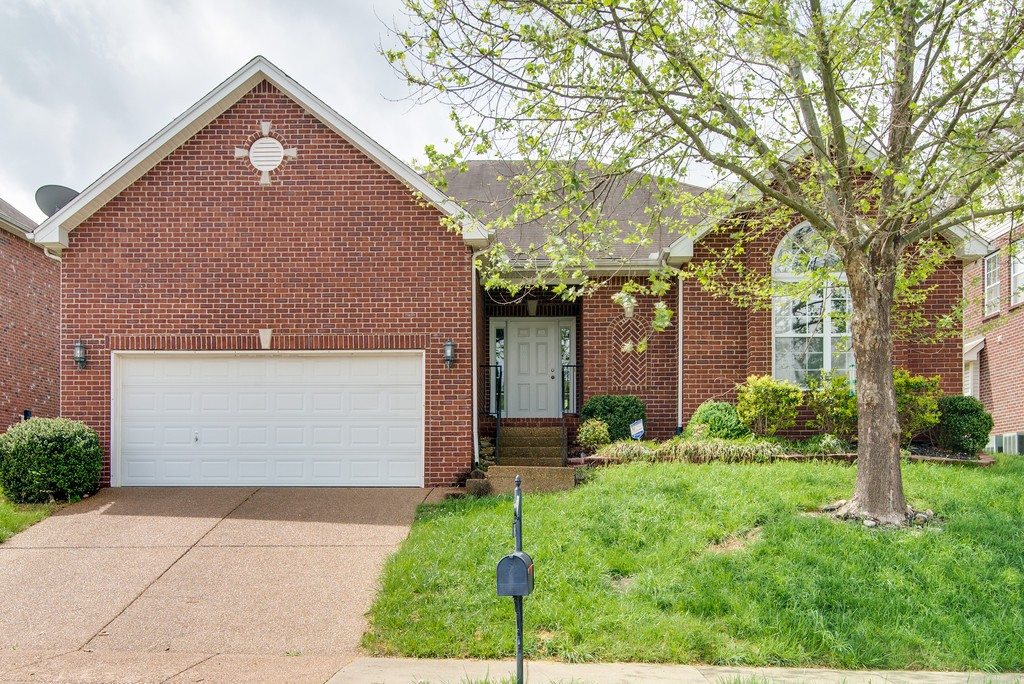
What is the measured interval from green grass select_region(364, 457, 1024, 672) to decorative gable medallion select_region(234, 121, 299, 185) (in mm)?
5901

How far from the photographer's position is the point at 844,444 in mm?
12398

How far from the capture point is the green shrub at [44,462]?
1093 centimetres

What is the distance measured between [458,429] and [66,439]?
5388 mm

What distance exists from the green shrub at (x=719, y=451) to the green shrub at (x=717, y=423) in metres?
0.33

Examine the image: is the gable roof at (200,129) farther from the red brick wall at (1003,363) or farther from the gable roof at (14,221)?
the red brick wall at (1003,363)

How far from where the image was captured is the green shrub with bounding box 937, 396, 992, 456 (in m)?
12.5

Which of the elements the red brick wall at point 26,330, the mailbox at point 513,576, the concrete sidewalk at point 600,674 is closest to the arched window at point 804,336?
the concrete sidewalk at point 600,674

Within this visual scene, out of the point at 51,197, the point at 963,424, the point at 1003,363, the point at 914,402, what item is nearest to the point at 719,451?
the point at 914,402

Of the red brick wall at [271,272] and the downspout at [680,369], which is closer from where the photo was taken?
the red brick wall at [271,272]

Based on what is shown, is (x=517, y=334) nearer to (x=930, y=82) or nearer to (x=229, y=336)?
(x=229, y=336)

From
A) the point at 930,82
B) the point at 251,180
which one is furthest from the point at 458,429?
the point at 930,82

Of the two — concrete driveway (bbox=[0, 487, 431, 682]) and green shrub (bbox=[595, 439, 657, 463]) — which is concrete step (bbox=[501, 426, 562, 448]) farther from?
concrete driveway (bbox=[0, 487, 431, 682])

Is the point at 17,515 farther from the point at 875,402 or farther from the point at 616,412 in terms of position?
the point at 875,402

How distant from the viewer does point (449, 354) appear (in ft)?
39.2
